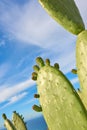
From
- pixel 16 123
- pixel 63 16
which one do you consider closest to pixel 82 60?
pixel 63 16

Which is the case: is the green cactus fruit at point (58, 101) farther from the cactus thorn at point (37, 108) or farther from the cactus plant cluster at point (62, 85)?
the cactus thorn at point (37, 108)

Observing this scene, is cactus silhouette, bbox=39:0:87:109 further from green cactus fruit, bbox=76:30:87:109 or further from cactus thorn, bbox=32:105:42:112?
cactus thorn, bbox=32:105:42:112

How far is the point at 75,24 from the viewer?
12.6ft

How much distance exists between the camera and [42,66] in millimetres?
3848

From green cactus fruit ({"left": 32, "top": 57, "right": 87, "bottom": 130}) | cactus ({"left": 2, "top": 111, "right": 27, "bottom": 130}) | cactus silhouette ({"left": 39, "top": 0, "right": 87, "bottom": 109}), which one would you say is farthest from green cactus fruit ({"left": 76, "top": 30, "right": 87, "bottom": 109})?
cactus ({"left": 2, "top": 111, "right": 27, "bottom": 130})

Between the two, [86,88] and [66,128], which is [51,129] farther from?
[86,88]

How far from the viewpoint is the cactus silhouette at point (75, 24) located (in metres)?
3.59

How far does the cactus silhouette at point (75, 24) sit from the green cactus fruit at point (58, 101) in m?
0.15

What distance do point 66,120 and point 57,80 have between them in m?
0.37

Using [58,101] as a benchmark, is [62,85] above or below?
above

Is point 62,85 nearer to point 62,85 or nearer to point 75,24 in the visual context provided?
point 62,85

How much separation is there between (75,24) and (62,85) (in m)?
0.64

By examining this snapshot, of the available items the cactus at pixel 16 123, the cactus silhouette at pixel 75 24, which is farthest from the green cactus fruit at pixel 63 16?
the cactus at pixel 16 123

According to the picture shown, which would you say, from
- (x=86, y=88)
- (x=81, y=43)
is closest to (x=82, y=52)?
(x=81, y=43)
